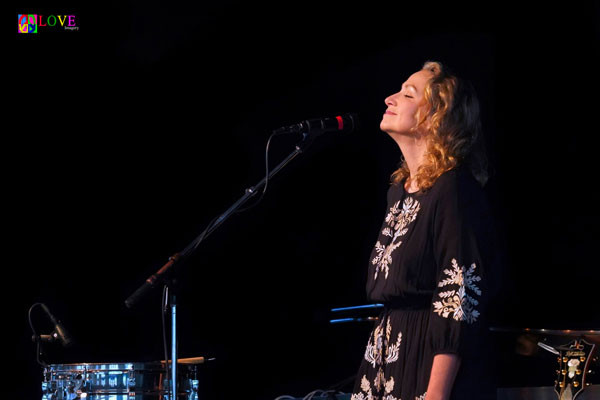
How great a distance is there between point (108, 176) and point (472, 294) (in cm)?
233

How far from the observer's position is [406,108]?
212 cm

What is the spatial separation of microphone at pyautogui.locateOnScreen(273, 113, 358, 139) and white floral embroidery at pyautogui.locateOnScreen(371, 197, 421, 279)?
0.39 metres

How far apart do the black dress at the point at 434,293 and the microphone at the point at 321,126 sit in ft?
1.45

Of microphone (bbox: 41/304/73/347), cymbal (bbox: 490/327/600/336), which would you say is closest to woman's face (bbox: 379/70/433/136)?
cymbal (bbox: 490/327/600/336)

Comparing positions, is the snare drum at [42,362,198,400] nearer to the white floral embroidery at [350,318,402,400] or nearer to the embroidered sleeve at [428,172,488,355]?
the white floral embroidery at [350,318,402,400]

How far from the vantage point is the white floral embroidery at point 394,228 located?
6.47ft

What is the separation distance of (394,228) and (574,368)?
0.92 metres

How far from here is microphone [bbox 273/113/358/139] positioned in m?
2.32

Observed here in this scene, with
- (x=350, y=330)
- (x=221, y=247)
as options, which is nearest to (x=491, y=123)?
(x=350, y=330)

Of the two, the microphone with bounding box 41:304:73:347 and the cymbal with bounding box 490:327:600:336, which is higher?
the microphone with bounding box 41:304:73:347

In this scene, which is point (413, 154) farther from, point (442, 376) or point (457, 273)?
point (442, 376)

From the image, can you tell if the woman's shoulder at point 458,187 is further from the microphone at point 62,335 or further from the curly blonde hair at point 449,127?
the microphone at point 62,335

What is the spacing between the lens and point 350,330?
3.62 metres

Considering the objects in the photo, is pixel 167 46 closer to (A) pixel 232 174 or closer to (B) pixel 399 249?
(A) pixel 232 174
